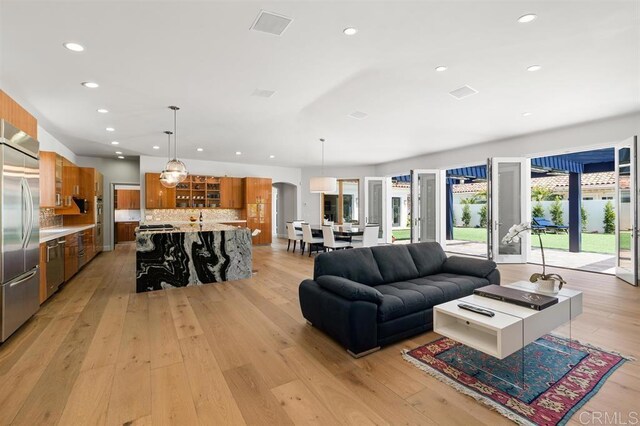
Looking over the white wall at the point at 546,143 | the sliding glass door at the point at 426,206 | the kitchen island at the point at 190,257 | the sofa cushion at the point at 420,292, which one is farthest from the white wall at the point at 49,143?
the sliding glass door at the point at 426,206

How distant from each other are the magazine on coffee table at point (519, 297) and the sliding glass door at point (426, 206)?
236 inches

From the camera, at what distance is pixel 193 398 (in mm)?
2061

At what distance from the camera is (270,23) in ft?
8.60

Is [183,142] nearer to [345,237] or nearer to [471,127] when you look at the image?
[345,237]

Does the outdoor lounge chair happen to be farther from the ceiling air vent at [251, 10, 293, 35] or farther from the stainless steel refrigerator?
the stainless steel refrigerator

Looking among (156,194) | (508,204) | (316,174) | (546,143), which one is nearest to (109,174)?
(156,194)

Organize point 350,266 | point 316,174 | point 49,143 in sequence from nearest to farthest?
point 350,266 → point 49,143 → point 316,174

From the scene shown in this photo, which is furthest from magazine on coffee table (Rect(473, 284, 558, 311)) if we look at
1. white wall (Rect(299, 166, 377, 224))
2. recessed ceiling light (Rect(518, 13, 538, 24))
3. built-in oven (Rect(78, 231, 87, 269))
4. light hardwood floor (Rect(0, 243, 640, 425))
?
white wall (Rect(299, 166, 377, 224))

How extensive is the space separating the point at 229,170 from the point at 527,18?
9.06 metres

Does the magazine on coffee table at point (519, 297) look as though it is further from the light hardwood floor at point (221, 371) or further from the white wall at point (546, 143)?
the white wall at point (546, 143)

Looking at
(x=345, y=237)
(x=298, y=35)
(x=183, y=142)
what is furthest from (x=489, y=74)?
(x=183, y=142)

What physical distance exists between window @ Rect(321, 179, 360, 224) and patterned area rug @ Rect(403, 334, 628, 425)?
8.69 meters

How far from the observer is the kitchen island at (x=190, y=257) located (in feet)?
15.8

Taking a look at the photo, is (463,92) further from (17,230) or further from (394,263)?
(17,230)
